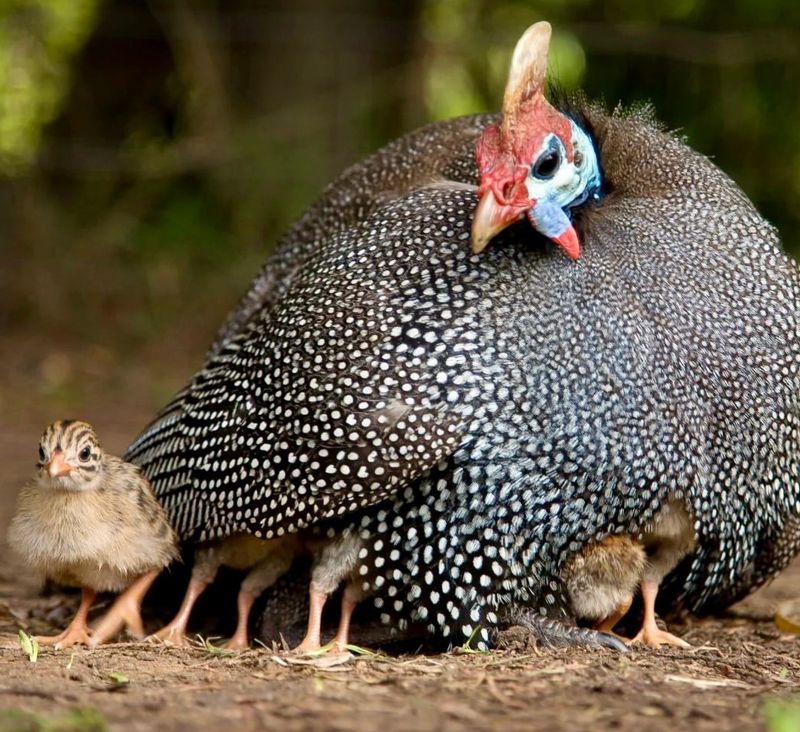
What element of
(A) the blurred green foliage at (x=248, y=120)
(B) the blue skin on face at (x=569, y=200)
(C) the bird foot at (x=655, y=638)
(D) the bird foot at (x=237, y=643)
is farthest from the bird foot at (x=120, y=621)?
(A) the blurred green foliage at (x=248, y=120)

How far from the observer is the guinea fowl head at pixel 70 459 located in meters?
5.41

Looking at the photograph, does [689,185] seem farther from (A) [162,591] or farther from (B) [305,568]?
(A) [162,591]

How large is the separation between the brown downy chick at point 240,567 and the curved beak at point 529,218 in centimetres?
142

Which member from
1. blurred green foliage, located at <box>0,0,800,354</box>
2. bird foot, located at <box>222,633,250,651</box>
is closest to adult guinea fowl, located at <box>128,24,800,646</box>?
bird foot, located at <box>222,633,250,651</box>

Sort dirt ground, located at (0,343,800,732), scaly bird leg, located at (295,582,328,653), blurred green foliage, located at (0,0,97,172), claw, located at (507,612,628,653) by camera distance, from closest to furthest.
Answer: dirt ground, located at (0,343,800,732) < claw, located at (507,612,628,653) < scaly bird leg, located at (295,582,328,653) < blurred green foliage, located at (0,0,97,172)

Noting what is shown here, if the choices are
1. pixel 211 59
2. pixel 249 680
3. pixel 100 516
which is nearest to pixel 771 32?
pixel 211 59

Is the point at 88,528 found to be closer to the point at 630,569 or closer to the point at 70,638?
the point at 70,638

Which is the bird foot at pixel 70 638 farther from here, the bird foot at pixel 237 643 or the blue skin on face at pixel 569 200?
the blue skin on face at pixel 569 200

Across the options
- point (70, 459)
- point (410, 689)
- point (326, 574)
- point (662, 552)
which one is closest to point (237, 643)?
point (326, 574)

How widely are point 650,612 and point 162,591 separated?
7.23 feet

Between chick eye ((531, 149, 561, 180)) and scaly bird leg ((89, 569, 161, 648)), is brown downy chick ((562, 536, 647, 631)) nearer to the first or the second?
chick eye ((531, 149, 561, 180))

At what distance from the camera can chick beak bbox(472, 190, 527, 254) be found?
4.73 meters

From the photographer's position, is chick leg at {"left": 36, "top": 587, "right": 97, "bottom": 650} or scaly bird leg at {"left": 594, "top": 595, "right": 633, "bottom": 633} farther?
chick leg at {"left": 36, "top": 587, "right": 97, "bottom": 650}

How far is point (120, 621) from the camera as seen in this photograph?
5555 millimetres
